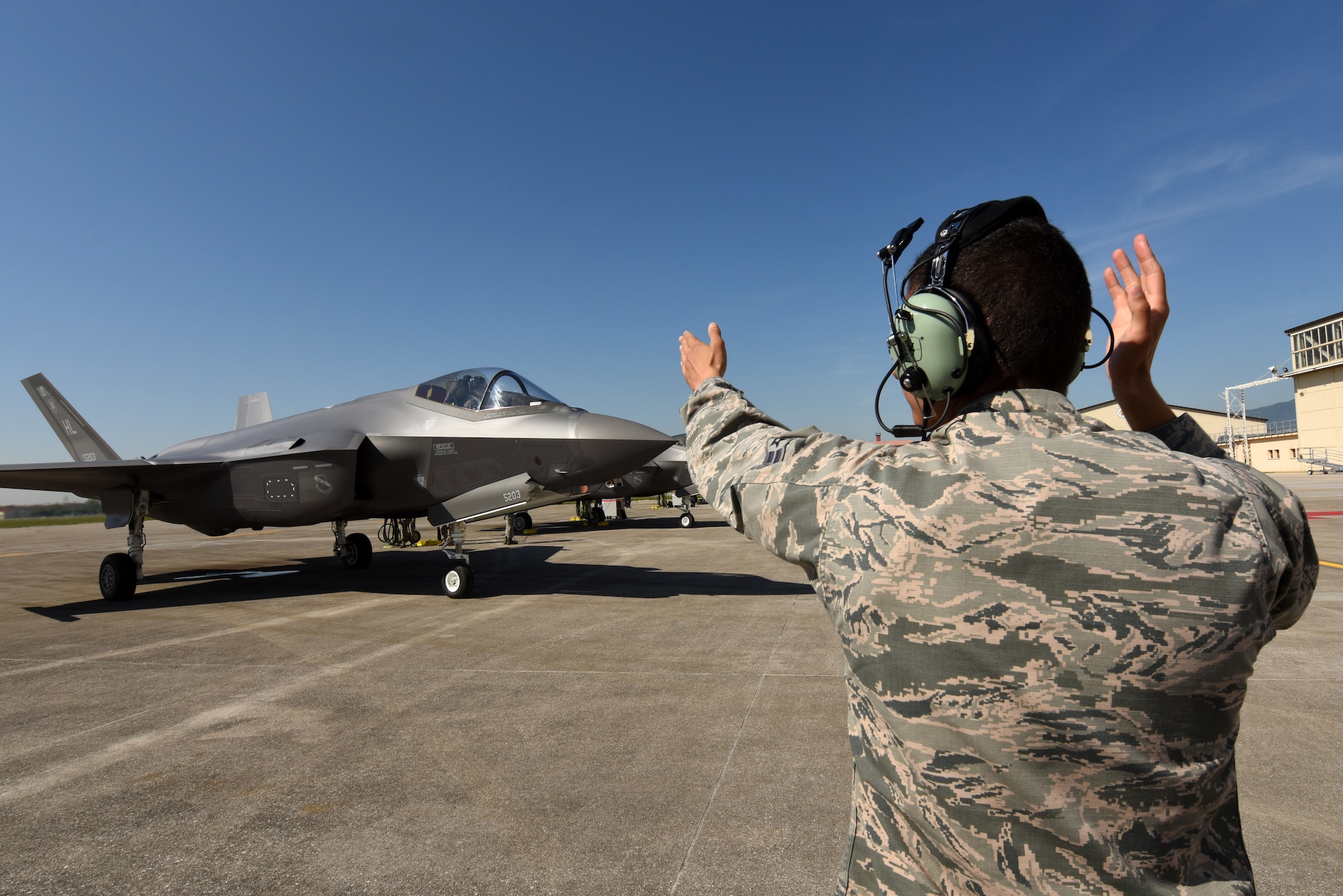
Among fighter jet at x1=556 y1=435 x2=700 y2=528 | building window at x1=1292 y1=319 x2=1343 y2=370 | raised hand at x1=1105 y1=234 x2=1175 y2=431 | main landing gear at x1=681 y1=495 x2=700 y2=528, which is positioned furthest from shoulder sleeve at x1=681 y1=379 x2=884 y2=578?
building window at x1=1292 y1=319 x2=1343 y2=370

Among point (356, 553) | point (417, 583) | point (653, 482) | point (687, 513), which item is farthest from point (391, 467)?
point (687, 513)

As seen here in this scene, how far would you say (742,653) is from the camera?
6230mm

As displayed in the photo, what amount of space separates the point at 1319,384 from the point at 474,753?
74.3m

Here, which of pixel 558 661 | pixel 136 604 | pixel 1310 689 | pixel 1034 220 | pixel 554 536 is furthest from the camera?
pixel 554 536

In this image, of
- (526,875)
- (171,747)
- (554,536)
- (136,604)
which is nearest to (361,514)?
(136,604)

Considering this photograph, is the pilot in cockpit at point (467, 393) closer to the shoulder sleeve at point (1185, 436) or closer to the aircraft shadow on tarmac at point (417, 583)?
the aircraft shadow on tarmac at point (417, 583)

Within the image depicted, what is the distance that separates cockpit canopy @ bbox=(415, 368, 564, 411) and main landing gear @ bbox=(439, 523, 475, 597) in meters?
1.71

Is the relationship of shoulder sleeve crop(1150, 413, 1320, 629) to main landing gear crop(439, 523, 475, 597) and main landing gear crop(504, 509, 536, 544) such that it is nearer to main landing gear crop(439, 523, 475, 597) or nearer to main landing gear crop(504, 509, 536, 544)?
main landing gear crop(439, 523, 475, 597)

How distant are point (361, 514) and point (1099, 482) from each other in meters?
11.3

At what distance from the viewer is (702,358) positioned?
5.02 ft

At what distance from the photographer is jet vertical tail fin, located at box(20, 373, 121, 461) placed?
14.8 m

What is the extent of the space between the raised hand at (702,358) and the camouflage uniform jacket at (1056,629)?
429 millimetres

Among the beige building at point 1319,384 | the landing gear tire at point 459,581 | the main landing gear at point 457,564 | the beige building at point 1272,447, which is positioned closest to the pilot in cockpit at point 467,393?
the main landing gear at point 457,564

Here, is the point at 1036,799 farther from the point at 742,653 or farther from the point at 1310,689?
the point at 1310,689
